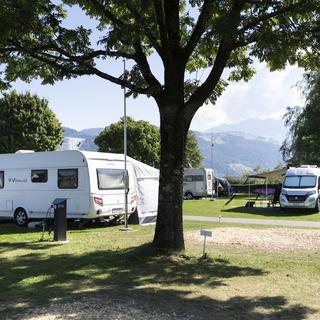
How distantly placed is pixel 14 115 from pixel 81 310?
36495mm

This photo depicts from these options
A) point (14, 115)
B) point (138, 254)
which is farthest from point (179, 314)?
point (14, 115)

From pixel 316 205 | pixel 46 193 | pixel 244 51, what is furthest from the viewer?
pixel 316 205

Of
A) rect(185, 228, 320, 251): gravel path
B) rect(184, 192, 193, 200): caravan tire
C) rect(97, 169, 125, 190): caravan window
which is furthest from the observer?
rect(184, 192, 193, 200): caravan tire

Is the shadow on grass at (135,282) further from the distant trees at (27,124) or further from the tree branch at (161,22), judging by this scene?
the distant trees at (27,124)

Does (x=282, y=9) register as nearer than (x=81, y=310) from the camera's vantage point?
No

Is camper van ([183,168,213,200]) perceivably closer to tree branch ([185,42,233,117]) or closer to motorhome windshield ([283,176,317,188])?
motorhome windshield ([283,176,317,188])

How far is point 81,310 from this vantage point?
20.8 feet

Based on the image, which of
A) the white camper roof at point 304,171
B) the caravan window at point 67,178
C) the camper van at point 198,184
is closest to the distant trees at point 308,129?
the camper van at point 198,184

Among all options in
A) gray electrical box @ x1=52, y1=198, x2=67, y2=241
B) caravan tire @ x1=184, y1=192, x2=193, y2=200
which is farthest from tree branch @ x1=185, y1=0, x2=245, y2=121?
caravan tire @ x1=184, y1=192, x2=193, y2=200

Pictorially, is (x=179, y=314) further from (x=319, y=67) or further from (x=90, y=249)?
(x=319, y=67)

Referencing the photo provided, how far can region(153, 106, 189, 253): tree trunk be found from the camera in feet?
33.8

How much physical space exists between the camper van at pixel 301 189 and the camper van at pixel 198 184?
15743mm

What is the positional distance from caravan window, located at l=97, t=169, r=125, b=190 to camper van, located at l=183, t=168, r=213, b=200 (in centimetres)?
2323

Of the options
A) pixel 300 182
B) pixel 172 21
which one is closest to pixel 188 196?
pixel 300 182
